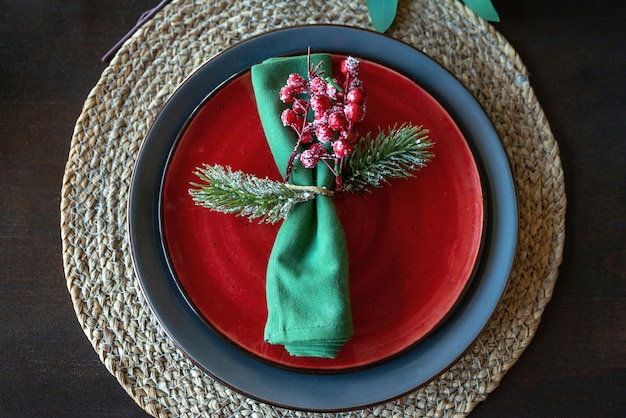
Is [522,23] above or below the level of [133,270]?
above

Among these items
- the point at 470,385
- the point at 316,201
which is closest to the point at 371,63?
the point at 316,201

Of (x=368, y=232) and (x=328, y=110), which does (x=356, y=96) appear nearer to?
(x=328, y=110)

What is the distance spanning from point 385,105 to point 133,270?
0.34 m

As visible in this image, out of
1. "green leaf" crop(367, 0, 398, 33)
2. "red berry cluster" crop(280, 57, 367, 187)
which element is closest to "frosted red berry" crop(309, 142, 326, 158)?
"red berry cluster" crop(280, 57, 367, 187)

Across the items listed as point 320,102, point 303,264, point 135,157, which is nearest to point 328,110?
point 320,102

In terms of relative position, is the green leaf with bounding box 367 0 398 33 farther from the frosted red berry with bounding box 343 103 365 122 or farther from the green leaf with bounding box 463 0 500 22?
the frosted red berry with bounding box 343 103 365 122

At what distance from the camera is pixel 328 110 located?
50 cm

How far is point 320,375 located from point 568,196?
0.38m

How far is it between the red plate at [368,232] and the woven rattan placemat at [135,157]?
0.28ft

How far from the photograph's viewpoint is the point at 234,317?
612 mm

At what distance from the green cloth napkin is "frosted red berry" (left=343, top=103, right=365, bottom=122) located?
0.10 meters

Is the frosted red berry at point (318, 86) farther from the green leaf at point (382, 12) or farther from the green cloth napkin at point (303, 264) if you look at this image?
the green leaf at point (382, 12)

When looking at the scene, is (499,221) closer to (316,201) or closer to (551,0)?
(316,201)

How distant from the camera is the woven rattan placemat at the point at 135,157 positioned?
65cm
